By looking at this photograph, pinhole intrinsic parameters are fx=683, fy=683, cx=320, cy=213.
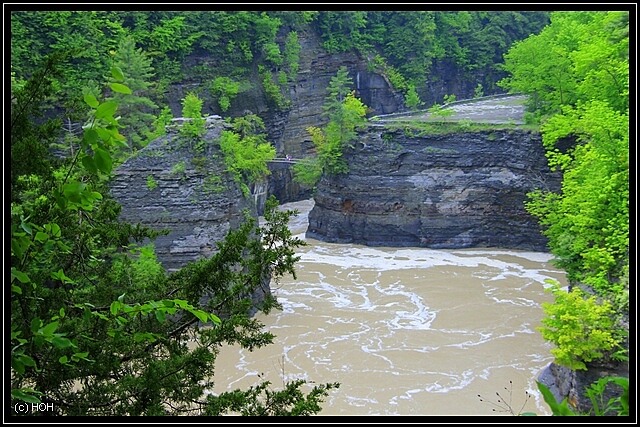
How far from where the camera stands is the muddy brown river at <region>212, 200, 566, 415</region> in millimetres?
15523

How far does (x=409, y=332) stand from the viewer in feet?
64.3

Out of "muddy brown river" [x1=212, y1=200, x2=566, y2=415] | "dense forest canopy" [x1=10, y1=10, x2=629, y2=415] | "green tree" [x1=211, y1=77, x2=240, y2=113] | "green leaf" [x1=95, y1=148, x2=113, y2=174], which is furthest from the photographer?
"green tree" [x1=211, y1=77, x2=240, y2=113]

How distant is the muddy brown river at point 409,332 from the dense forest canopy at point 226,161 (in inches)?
66.0

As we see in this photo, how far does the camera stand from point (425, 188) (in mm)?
29312

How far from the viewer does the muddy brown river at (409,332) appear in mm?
15523

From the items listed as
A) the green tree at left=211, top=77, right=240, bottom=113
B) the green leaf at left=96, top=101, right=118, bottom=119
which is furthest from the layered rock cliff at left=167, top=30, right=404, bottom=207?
the green leaf at left=96, top=101, right=118, bottom=119

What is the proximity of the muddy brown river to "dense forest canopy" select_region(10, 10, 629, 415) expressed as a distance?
1678mm

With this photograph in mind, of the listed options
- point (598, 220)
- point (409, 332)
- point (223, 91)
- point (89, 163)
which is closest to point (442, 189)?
point (409, 332)

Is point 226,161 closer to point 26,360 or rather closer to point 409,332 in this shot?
point 409,332

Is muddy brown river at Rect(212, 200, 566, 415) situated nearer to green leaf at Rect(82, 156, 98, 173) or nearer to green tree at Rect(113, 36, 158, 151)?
green tree at Rect(113, 36, 158, 151)

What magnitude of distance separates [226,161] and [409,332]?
25.5 feet
